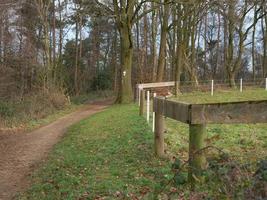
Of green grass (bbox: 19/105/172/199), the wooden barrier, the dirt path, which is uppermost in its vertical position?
the wooden barrier

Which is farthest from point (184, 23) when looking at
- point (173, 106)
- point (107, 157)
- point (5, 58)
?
point (173, 106)

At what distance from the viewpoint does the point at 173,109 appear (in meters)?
7.41

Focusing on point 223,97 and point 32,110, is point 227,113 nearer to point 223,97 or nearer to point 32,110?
point 32,110

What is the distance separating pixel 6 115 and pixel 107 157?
13.9m

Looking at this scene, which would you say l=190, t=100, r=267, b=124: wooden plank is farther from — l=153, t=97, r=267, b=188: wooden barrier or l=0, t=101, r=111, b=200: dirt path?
l=0, t=101, r=111, b=200: dirt path

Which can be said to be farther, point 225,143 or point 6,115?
point 6,115

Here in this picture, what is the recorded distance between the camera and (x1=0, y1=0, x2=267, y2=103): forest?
30.8 metres

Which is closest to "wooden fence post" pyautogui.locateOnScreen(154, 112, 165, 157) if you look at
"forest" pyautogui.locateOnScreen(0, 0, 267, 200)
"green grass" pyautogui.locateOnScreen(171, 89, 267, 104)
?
"forest" pyautogui.locateOnScreen(0, 0, 267, 200)

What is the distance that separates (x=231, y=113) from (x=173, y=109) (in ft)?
3.93

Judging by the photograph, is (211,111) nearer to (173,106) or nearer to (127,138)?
(173,106)

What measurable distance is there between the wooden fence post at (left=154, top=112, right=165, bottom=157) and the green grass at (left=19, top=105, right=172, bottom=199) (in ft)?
0.62

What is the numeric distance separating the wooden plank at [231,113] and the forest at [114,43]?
18.0 m

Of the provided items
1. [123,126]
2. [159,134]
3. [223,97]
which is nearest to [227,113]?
[159,134]

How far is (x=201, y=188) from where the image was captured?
600 cm
